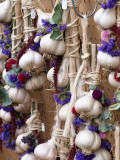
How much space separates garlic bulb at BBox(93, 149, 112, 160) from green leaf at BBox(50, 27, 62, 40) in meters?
0.38

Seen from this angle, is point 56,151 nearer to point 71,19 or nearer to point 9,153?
point 71,19

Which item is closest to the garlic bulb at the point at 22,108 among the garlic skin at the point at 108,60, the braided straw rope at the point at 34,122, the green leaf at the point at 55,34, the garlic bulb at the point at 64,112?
the braided straw rope at the point at 34,122

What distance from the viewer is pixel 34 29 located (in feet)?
4.14

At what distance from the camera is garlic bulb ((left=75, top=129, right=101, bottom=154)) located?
1.02 metres

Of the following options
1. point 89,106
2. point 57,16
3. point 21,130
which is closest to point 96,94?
point 89,106

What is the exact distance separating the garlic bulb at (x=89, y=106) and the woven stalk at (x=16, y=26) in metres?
0.44

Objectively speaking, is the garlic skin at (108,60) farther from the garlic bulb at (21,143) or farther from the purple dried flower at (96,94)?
the garlic bulb at (21,143)

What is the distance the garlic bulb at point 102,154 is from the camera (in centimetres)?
105

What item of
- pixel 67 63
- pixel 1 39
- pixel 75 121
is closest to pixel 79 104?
pixel 75 121

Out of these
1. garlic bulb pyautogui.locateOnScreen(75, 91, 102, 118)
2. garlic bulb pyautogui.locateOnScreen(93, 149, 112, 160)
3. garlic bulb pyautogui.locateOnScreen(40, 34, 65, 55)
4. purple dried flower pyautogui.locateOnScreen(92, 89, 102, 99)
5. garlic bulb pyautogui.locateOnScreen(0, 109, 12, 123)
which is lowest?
garlic bulb pyautogui.locateOnScreen(93, 149, 112, 160)

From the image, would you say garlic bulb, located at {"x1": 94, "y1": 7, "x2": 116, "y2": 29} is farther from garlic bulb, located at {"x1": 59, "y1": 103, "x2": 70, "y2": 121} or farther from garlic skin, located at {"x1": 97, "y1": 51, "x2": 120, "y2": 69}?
garlic bulb, located at {"x1": 59, "y1": 103, "x2": 70, "y2": 121}

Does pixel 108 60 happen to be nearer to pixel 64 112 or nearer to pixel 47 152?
pixel 64 112

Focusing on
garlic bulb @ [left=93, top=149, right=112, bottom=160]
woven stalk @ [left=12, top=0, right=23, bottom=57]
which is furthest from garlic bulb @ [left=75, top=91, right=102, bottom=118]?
woven stalk @ [left=12, top=0, right=23, bottom=57]

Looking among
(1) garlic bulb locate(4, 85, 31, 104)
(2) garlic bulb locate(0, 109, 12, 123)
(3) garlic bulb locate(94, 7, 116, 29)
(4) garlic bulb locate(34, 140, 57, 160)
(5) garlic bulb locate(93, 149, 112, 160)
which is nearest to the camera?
(3) garlic bulb locate(94, 7, 116, 29)
